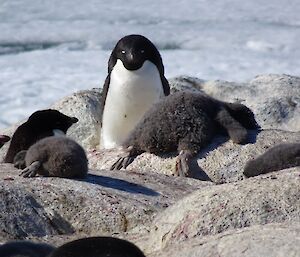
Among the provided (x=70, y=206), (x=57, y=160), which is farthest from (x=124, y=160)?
(x=70, y=206)

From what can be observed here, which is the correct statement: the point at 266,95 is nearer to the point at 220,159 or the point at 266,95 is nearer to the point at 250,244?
the point at 220,159

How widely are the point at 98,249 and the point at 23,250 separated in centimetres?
58

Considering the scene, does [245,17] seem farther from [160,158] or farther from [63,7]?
[160,158]

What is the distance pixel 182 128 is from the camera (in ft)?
22.5

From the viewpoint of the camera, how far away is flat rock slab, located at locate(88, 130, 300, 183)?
22.2 feet

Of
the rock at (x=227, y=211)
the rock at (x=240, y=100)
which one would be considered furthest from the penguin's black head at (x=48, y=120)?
the rock at (x=227, y=211)

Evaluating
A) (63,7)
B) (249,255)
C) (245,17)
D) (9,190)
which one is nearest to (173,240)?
(249,255)

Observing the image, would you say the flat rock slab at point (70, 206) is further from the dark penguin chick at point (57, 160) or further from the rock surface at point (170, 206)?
the dark penguin chick at point (57, 160)

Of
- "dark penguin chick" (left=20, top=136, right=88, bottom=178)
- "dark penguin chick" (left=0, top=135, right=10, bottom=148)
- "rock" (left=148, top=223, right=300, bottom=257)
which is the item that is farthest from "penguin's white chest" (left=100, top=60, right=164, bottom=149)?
"rock" (left=148, top=223, right=300, bottom=257)

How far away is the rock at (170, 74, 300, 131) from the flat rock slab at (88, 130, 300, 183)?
94.1 inches

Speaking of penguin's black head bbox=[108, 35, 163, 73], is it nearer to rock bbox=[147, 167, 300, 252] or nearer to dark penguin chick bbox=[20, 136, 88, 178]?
dark penguin chick bbox=[20, 136, 88, 178]

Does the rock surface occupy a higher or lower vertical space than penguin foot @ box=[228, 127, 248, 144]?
higher

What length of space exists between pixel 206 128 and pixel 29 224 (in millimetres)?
2138

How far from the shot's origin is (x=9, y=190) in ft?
16.9
